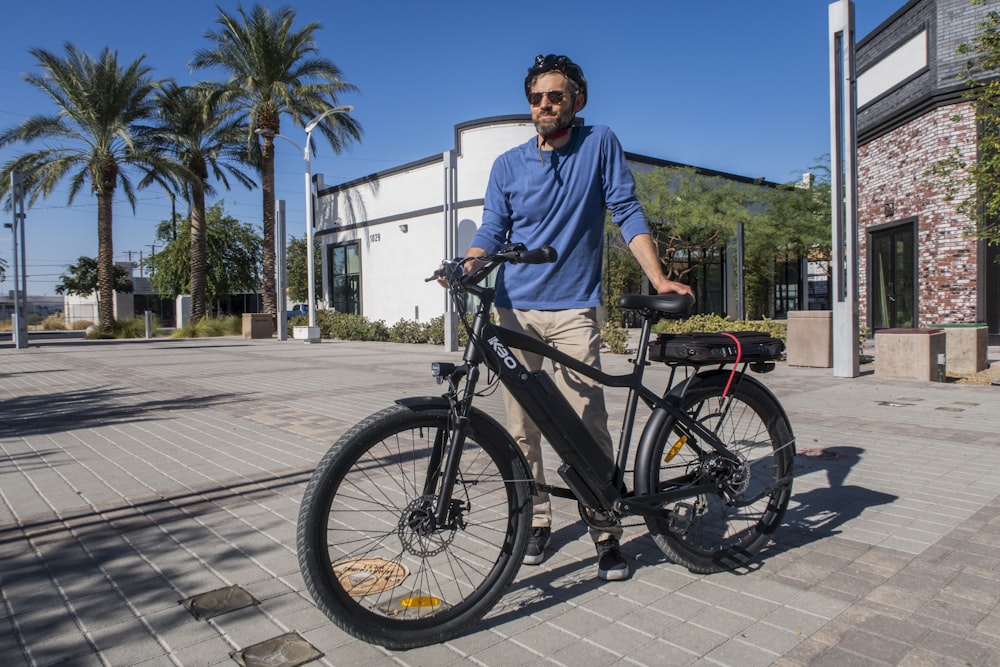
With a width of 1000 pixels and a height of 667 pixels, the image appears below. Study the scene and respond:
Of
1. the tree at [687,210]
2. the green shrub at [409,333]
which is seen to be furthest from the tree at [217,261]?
the tree at [687,210]

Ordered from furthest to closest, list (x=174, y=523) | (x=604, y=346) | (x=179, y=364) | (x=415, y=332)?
(x=415, y=332)
(x=604, y=346)
(x=179, y=364)
(x=174, y=523)

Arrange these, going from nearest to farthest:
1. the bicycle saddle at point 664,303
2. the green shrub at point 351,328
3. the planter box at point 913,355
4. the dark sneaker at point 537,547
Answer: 1. the bicycle saddle at point 664,303
2. the dark sneaker at point 537,547
3. the planter box at point 913,355
4. the green shrub at point 351,328

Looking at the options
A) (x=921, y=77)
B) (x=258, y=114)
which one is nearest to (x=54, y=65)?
(x=258, y=114)

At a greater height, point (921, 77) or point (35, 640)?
point (921, 77)

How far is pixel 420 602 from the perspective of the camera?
8.57ft

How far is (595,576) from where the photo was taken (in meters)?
2.99

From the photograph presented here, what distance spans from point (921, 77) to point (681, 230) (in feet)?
32.1

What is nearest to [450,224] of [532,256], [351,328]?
[351,328]

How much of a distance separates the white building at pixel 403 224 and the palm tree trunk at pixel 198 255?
5.61 meters

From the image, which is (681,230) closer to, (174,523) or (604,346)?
(604,346)

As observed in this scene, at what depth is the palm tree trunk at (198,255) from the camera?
94.4ft

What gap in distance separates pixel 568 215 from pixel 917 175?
16.3 meters

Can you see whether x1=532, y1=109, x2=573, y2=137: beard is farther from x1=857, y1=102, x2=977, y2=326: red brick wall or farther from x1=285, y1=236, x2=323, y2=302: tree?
x1=285, y1=236, x2=323, y2=302: tree

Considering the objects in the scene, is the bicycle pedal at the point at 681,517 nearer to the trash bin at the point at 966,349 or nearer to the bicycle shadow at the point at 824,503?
the bicycle shadow at the point at 824,503
